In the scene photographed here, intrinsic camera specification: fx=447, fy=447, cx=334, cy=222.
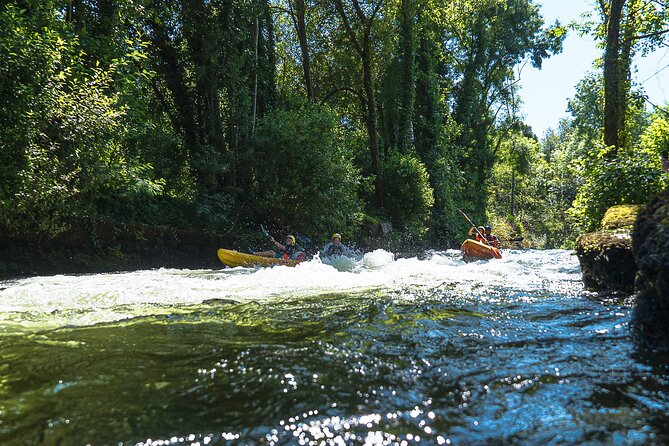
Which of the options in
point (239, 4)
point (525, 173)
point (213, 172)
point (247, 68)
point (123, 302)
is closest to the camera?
point (123, 302)

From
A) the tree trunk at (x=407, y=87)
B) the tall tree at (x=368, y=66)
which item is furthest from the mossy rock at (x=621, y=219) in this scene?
the tree trunk at (x=407, y=87)

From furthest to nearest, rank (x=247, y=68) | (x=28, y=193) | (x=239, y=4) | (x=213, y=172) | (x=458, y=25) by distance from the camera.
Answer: (x=458, y=25)
(x=247, y=68)
(x=239, y=4)
(x=213, y=172)
(x=28, y=193)

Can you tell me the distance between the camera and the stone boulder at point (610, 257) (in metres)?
6.04

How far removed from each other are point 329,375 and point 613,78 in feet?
39.5

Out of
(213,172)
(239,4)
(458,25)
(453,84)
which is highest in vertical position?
(458,25)

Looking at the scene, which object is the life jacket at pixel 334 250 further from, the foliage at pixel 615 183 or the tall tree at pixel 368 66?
the tall tree at pixel 368 66

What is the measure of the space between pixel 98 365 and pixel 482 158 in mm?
37366

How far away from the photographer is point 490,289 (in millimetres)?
7094

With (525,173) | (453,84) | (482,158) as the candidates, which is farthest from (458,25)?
(525,173)

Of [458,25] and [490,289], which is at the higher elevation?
[458,25]

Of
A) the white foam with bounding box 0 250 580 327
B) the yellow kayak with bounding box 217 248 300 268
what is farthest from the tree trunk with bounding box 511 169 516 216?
the white foam with bounding box 0 250 580 327

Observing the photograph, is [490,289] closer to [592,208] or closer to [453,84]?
[592,208]

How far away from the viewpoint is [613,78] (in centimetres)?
1147

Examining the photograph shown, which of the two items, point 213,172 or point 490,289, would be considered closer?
point 490,289
